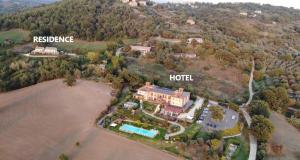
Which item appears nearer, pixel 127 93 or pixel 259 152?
pixel 259 152

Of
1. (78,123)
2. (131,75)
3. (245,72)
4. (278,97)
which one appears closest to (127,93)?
(131,75)

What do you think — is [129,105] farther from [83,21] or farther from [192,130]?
[83,21]

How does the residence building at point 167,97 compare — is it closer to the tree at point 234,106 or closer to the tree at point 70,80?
the tree at point 234,106

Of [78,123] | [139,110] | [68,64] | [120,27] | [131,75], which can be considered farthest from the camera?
[120,27]

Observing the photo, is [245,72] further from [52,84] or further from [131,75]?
[52,84]

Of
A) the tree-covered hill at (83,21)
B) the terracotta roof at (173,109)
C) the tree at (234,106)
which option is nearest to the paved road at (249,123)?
the tree at (234,106)

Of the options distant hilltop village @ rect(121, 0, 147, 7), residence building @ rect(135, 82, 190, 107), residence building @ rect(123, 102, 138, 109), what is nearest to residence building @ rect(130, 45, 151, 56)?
residence building @ rect(135, 82, 190, 107)

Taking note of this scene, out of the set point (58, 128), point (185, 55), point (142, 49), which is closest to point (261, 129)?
point (58, 128)
